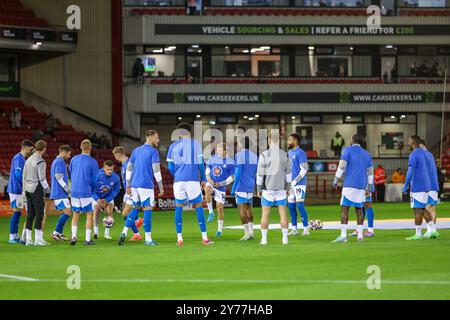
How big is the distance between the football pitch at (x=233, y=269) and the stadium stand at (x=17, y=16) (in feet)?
94.2

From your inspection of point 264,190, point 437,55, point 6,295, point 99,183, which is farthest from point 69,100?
point 6,295

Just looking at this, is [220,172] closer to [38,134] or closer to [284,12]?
[38,134]

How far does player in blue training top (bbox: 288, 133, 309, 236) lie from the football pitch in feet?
2.40

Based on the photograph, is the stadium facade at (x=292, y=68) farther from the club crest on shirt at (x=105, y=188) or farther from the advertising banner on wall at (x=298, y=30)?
the club crest on shirt at (x=105, y=188)

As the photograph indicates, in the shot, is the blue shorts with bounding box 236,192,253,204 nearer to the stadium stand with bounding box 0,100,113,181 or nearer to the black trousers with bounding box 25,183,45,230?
the black trousers with bounding box 25,183,45,230

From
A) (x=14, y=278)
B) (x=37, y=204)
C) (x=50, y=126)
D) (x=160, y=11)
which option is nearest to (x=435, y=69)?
(x=160, y=11)

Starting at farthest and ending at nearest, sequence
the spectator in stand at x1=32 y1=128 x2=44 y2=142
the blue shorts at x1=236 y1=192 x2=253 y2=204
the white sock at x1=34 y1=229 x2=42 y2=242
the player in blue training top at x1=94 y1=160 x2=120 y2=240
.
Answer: the spectator in stand at x1=32 y1=128 x2=44 y2=142 < the player in blue training top at x1=94 y1=160 x2=120 y2=240 < the blue shorts at x1=236 y1=192 x2=253 y2=204 < the white sock at x1=34 y1=229 x2=42 y2=242

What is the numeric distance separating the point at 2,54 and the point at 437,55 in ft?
85.3

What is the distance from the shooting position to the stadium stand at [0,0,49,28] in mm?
53809

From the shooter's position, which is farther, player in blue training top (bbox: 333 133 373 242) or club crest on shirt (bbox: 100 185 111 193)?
club crest on shirt (bbox: 100 185 111 193)

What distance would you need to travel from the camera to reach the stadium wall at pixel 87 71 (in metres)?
58.5

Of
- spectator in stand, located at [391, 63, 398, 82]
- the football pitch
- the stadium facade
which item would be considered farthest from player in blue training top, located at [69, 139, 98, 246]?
spectator in stand, located at [391, 63, 398, 82]

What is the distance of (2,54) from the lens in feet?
187

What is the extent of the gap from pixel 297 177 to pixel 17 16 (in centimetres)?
3231
